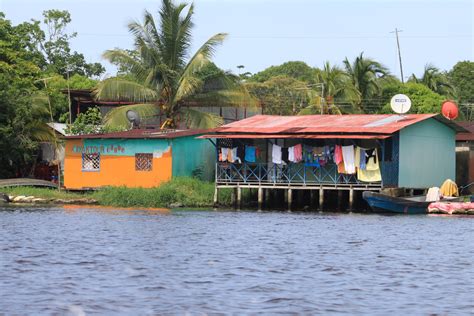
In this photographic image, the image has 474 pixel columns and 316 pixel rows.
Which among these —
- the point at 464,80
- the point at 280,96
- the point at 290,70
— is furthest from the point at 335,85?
the point at 290,70

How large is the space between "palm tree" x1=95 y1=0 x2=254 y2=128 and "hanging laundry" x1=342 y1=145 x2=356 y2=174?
6969 millimetres

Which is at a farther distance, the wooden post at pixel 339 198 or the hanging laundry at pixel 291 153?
the hanging laundry at pixel 291 153

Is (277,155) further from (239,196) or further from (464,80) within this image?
(464,80)

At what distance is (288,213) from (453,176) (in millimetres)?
7926

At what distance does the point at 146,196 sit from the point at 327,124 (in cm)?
698

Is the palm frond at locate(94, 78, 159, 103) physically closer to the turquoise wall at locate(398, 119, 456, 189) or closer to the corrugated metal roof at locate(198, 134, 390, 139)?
the corrugated metal roof at locate(198, 134, 390, 139)

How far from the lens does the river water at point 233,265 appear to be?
48.6 ft

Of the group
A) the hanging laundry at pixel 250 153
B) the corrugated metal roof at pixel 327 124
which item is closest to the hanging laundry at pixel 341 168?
the corrugated metal roof at pixel 327 124

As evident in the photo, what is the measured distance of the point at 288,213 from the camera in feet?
110

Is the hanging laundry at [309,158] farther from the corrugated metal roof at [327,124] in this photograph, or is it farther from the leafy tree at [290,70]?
the leafy tree at [290,70]

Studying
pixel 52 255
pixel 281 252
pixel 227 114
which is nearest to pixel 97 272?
pixel 52 255

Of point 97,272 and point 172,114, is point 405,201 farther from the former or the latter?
point 97,272

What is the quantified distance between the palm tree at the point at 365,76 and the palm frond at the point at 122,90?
1255cm

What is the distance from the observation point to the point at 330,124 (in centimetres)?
3547
